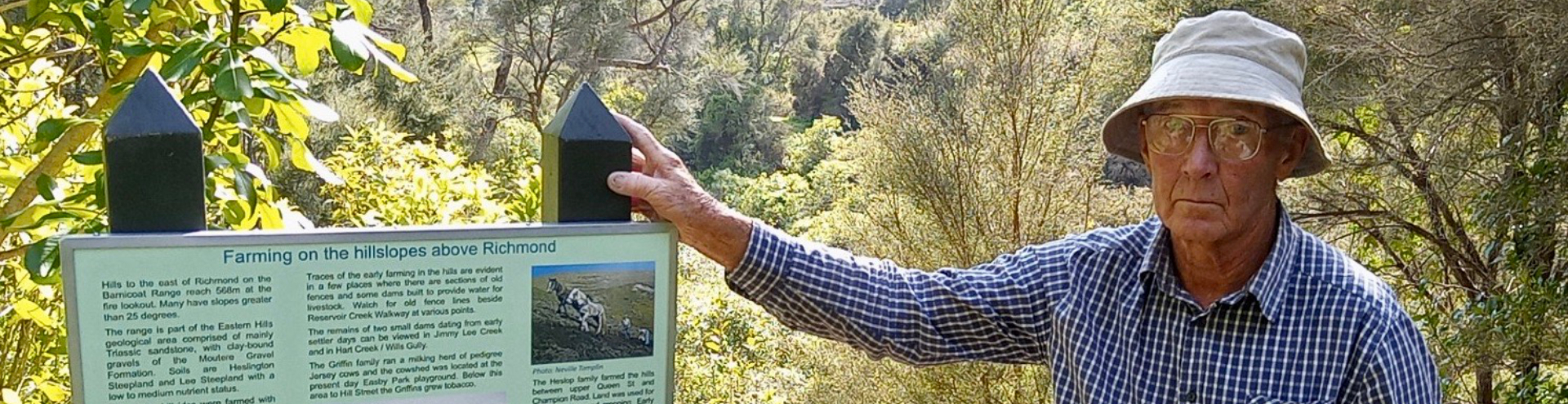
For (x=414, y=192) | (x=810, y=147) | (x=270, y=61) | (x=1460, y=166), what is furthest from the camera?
(x=810, y=147)

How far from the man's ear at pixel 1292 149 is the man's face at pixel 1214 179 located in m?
0.02

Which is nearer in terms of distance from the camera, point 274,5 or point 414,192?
point 274,5

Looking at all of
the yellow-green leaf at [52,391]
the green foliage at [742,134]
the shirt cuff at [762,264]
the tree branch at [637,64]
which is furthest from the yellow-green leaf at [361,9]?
the green foliage at [742,134]

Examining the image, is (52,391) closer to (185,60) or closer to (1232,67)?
(185,60)

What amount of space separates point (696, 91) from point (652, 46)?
0.83m

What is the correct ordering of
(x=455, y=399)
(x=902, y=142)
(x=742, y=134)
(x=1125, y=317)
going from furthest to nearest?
(x=742, y=134)
(x=902, y=142)
(x=1125, y=317)
(x=455, y=399)

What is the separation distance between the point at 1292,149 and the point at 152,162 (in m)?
1.32

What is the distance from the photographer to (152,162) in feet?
3.57

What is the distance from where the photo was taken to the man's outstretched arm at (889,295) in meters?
1.47

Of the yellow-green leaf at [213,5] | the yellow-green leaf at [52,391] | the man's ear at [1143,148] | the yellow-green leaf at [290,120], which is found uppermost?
the yellow-green leaf at [213,5]

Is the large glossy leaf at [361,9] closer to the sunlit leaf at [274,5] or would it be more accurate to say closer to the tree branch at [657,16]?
the sunlit leaf at [274,5]

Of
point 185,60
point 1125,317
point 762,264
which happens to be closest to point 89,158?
point 185,60

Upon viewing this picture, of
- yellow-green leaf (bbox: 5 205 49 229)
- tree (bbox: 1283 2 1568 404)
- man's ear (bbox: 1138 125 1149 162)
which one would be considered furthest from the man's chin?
tree (bbox: 1283 2 1568 404)

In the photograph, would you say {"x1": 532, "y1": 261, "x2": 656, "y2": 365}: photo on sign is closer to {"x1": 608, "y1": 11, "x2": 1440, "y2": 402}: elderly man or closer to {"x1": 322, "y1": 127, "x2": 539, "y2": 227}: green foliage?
{"x1": 608, "y1": 11, "x2": 1440, "y2": 402}: elderly man
